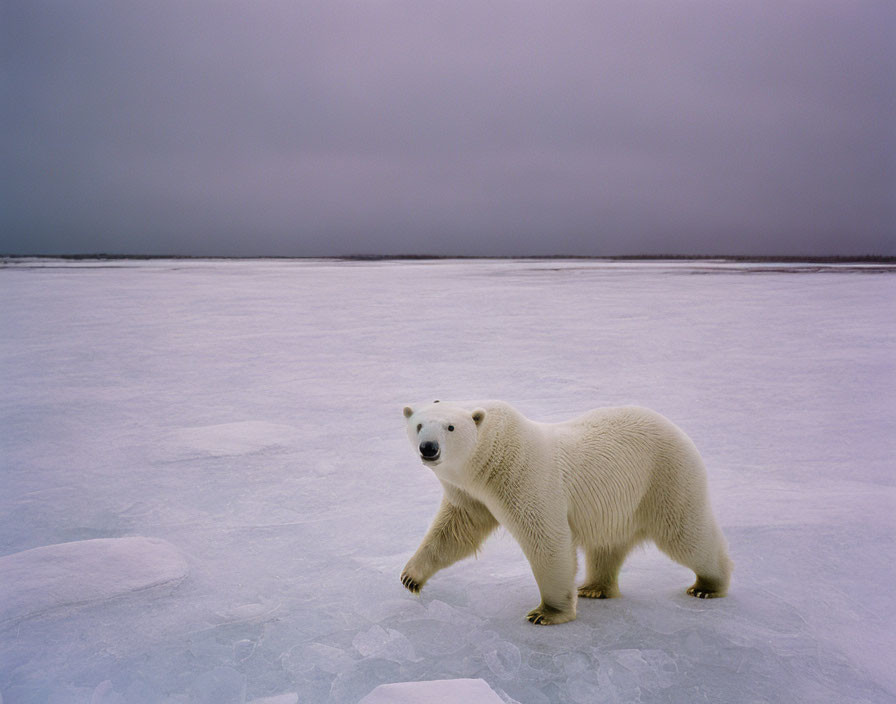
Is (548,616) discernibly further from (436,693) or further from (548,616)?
(436,693)

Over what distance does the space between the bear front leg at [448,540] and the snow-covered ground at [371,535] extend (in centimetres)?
8

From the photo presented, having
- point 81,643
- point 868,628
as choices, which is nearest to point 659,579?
point 868,628

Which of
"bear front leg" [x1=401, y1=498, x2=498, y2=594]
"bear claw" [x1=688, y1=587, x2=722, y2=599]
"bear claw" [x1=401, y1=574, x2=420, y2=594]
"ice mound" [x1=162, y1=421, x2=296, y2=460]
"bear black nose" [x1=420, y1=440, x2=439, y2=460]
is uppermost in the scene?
"bear black nose" [x1=420, y1=440, x2=439, y2=460]

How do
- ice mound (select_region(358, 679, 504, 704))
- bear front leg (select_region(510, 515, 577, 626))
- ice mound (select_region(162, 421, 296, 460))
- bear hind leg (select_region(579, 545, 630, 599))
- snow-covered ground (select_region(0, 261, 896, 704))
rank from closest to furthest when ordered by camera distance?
ice mound (select_region(358, 679, 504, 704)), snow-covered ground (select_region(0, 261, 896, 704)), bear front leg (select_region(510, 515, 577, 626)), bear hind leg (select_region(579, 545, 630, 599)), ice mound (select_region(162, 421, 296, 460))

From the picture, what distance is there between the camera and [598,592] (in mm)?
2326

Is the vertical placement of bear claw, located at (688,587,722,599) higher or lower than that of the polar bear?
lower

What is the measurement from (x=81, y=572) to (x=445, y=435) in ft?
4.78

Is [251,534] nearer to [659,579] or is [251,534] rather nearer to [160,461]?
[160,461]

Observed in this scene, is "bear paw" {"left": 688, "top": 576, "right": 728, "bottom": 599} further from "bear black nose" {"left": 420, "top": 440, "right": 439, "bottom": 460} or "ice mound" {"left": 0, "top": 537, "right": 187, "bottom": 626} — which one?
"ice mound" {"left": 0, "top": 537, "right": 187, "bottom": 626}

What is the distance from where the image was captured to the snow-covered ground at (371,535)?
1.86 m

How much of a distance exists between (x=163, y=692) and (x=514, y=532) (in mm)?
1081

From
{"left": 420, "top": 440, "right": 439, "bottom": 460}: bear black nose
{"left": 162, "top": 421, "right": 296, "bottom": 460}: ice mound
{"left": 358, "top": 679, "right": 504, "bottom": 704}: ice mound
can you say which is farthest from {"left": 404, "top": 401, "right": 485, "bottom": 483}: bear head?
{"left": 162, "top": 421, "right": 296, "bottom": 460}: ice mound

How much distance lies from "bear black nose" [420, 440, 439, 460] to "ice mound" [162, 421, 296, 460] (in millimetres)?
2281

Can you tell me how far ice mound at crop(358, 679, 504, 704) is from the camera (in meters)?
1.63
